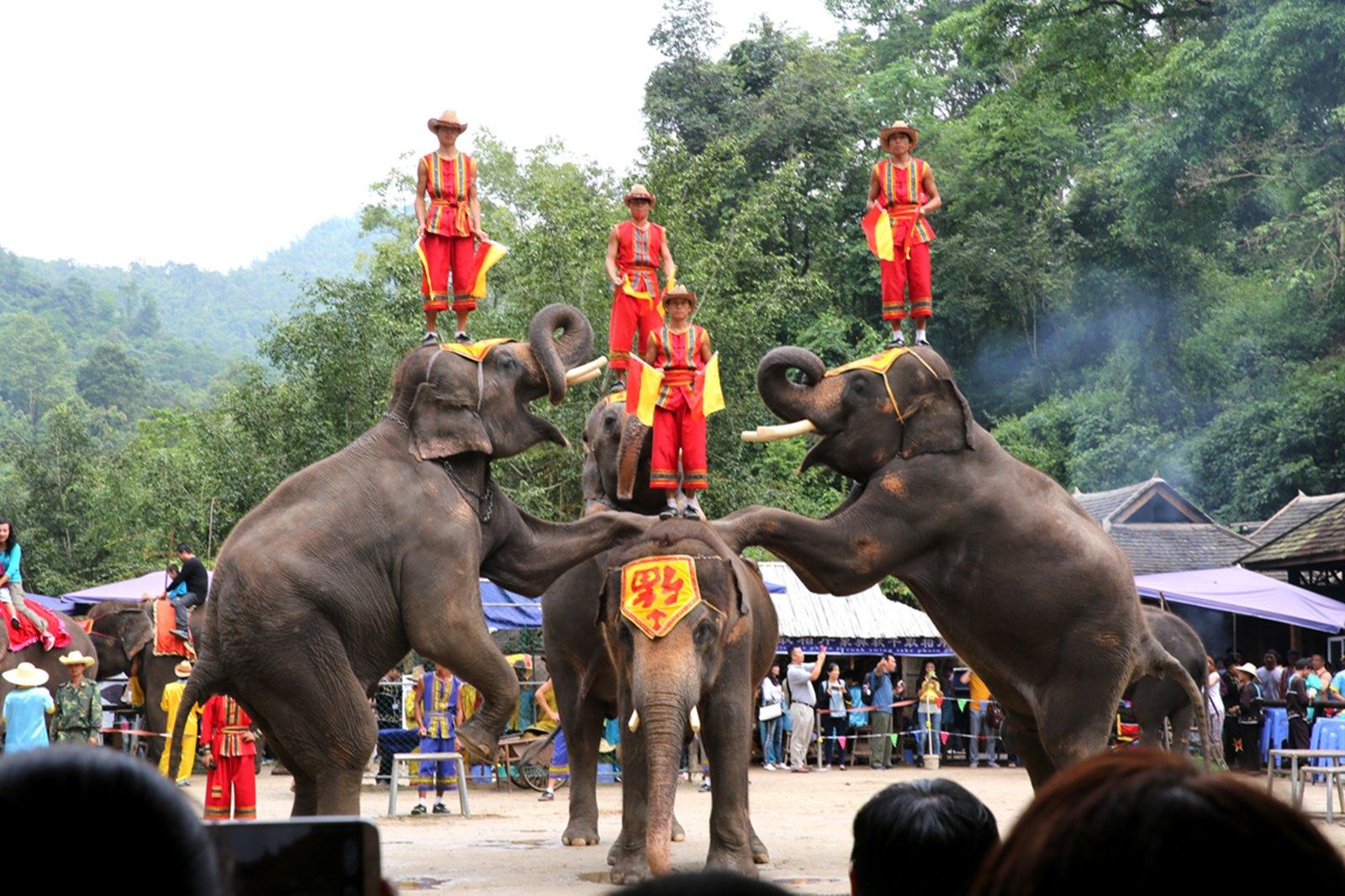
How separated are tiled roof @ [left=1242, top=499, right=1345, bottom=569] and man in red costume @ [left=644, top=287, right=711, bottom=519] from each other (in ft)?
65.3

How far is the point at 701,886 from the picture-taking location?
4.35 feet

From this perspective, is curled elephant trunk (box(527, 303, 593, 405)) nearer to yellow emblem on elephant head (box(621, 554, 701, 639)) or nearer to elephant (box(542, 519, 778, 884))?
elephant (box(542, 519, 778, 884))

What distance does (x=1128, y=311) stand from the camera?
37.6 m

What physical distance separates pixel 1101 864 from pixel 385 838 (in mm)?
12253

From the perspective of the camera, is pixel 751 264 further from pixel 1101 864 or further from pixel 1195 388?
Result: pixel 1101 864

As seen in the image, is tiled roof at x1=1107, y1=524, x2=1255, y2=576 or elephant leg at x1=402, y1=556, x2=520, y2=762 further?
tiled roof at x1=1107, y1=524, x2=1255, y2=576

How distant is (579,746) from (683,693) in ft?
8.95

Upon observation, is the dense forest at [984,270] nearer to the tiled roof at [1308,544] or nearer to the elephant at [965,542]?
the tiled roof at [1308,544]

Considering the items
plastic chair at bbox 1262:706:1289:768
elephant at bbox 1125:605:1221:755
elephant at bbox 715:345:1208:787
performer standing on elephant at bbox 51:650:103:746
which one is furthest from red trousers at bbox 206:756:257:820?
plastic chair at bbox 1262:706:1289:768

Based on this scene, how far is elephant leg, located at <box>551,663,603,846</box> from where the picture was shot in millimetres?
11398

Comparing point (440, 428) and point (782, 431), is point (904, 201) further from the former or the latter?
point (440, 428)

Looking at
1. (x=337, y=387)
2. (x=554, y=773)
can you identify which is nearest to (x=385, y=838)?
(x=554, y=773)

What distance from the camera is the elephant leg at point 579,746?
1140 centimetres

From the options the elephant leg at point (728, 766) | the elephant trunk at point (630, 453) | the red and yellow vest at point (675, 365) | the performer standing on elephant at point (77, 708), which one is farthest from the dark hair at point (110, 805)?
the performer standing on elephant at point (77, 708)
